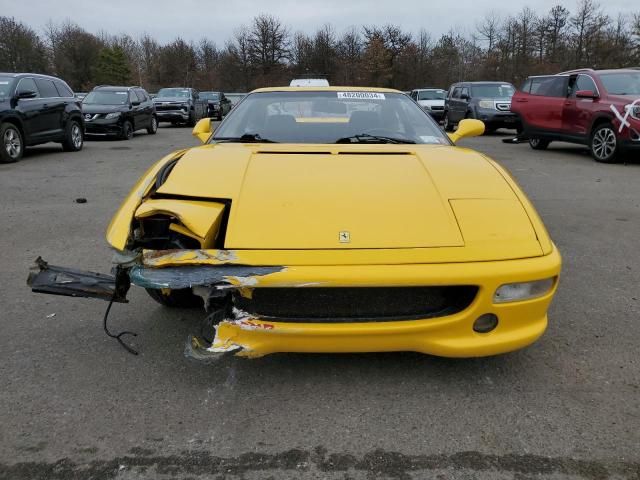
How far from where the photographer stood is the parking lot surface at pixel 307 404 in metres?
1.97

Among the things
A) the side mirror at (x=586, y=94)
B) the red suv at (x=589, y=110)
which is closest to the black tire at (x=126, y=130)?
the red suv at (x=589, y=110)

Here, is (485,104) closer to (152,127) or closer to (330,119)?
(152,127)

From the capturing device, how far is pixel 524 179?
335 inches

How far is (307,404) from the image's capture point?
91.9 inches

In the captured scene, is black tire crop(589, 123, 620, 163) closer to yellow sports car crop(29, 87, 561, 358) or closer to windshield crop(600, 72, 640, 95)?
windshield crop(600, 72, 640, 95)

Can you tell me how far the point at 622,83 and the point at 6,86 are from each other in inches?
447

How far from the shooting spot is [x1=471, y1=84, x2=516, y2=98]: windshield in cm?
1644

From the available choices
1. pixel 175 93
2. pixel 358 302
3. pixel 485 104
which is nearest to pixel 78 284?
pixel 358 302

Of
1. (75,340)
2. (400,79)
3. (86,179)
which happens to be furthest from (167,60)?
(75,340)

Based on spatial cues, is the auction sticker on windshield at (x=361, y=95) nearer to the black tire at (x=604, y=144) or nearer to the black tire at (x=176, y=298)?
the black tire at (x=176, y=298)

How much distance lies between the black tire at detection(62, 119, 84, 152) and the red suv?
10140 mm

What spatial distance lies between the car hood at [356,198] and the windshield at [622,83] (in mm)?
8477

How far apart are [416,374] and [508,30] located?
54.9m

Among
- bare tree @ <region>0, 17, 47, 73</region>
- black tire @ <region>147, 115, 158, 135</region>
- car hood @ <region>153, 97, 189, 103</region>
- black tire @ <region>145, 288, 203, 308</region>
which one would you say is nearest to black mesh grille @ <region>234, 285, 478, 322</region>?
black tire @ <region>145, 288, 203, 308</region>
